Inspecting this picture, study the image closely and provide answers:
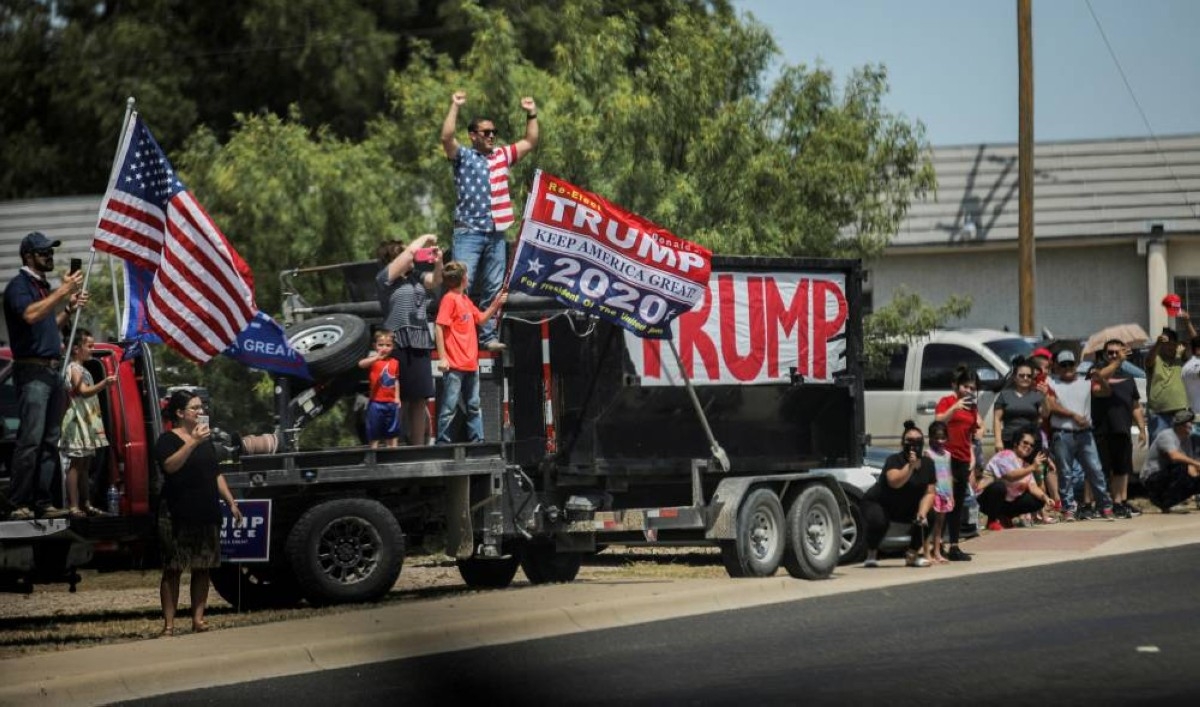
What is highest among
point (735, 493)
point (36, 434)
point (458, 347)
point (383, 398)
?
point (458, 347)

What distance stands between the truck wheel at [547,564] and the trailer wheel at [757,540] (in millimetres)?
1665

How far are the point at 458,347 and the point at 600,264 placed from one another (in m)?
1.30

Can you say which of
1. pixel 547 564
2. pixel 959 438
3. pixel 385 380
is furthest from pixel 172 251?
pixel 959 438

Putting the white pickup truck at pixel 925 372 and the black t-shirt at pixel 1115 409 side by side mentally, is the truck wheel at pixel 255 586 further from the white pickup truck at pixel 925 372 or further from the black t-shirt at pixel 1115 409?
the white pickup truck at pixel 925 372

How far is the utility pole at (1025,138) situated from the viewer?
27.9m

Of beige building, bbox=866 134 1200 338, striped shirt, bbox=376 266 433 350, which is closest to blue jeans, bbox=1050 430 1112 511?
striped shirt, bbox=376 266 433 350

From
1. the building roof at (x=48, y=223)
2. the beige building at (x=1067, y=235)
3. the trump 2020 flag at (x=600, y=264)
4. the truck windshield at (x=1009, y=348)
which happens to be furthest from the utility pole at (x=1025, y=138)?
the building roof at (x=48, y=223)

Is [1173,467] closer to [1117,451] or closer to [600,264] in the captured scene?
[1117,451]

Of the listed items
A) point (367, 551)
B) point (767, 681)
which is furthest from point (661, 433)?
point (767, 681)

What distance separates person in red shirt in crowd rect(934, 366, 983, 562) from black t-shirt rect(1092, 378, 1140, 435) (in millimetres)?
3264

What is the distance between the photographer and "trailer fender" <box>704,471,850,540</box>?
15.7 meters

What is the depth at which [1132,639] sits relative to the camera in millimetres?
11711

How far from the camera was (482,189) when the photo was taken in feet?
51.8

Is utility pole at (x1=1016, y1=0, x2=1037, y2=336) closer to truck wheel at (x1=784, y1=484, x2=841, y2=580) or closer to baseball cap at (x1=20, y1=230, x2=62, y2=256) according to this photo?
truck wheel at (x1=784, y1=484, x2=841, y2=580)
